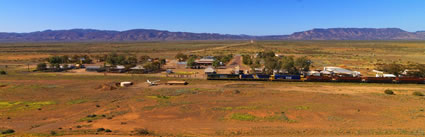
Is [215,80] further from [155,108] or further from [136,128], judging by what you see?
[136,128]

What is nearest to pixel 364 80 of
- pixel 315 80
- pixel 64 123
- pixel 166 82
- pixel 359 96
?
pixel 315 80

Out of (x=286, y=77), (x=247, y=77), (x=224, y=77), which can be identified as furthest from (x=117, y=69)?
(x=286, y=77)

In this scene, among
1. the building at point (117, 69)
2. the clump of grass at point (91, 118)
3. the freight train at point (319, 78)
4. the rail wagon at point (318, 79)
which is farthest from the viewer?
the building at point (117, 69)

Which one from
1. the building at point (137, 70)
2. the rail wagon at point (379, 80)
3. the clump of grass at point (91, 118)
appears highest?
the building at point (137, 70)

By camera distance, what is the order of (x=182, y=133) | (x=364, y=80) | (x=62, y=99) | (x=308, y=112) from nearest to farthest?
1. (x=182, y=133)
2. (x=308, y=112)
3. (x=62, y=99)
4. (x=364, y=80)

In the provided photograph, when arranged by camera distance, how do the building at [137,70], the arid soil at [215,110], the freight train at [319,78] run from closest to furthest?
the arid soil at [215,110]
the freight train at [319,78]
the building at [137,70]

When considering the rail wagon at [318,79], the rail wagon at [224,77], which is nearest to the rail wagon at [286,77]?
the rail wagon at [318,79]

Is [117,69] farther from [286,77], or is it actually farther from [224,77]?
[286,77]

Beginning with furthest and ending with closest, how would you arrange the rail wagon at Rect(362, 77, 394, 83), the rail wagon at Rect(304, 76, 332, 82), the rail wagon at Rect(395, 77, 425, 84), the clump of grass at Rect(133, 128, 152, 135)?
→ the rail wagon at Rect(304, 76, 332, 82)
the rail wagon at Rect(362, 77, 394, 83)
the rail wagon at Rect(395, 77, 425, 84)
the clump of grass at Rect(133, 128, 152, 135)

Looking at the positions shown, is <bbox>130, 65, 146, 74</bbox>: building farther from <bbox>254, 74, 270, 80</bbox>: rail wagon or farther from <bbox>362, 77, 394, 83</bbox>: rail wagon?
<bbox>362, 77, 394, 83</bbox>: rail wagon

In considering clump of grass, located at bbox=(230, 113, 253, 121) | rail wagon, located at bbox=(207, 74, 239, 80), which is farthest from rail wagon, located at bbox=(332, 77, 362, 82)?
clump of grass, located at bbox=(230, 113, 253, 121)

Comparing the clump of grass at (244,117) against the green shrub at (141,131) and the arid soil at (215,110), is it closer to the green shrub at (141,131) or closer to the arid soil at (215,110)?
the arid soil at (215,110)
